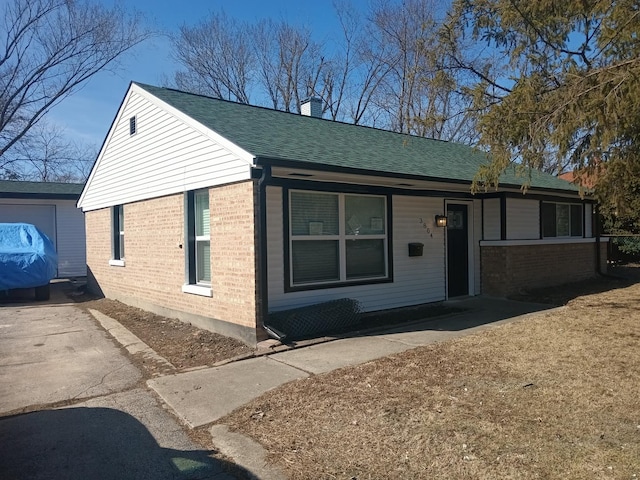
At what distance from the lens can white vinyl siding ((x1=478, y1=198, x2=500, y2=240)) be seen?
11.4 m

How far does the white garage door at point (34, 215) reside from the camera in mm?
18391

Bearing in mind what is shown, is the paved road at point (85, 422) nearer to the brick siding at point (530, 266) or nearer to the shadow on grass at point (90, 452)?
the shadow on grass at point (90, 452)

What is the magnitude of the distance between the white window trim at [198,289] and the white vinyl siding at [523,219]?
704cm

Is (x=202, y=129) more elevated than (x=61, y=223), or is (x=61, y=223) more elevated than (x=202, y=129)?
(x=202, y=129)

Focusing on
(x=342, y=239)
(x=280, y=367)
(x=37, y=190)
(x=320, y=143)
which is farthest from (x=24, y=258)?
(x=280, y=367)

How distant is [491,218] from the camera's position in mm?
11547

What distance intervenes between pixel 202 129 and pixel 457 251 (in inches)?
252

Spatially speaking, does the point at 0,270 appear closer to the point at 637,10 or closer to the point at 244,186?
the point at 244,186

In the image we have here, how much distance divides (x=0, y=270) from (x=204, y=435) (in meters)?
11.8

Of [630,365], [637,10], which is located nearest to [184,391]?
[630,365]

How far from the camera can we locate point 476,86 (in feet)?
27.6

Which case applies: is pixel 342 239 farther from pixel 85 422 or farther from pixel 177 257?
pixel 85 422

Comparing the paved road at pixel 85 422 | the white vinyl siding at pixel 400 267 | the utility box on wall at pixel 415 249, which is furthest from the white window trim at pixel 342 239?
the paved road at pixel 85 422

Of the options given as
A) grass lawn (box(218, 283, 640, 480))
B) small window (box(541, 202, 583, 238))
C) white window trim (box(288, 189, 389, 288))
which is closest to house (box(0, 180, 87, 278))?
white window trim (box(288, 189, 389, 288))
